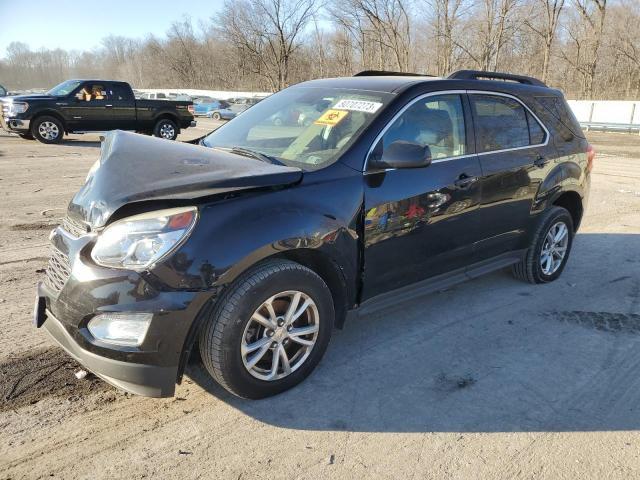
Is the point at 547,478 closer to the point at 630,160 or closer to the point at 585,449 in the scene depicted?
the point at 585,449

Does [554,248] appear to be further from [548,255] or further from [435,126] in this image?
[435,126]

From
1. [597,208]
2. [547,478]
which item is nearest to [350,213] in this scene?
[547,478]

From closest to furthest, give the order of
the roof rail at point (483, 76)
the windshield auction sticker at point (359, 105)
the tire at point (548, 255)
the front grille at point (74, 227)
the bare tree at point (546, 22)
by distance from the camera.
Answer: the front grille at point (74, 227) → the windshield auction sticker at point (359, 105) → the roof rail at point (483, 76) → the tire at point (548, 255) → the bare tree at point (546, 22)

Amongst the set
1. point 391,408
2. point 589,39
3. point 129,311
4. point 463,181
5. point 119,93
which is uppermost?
point 589,39

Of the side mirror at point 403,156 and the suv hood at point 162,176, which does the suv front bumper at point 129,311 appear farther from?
the side mirror at point 403,156

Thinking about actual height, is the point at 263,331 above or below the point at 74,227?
below

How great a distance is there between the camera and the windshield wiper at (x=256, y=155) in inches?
130

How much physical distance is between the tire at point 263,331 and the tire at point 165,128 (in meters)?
14.8

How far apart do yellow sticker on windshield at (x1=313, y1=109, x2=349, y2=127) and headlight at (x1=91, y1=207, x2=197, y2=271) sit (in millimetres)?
1387

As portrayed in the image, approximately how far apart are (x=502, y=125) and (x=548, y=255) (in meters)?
1.52

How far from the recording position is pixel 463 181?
12.4 feet

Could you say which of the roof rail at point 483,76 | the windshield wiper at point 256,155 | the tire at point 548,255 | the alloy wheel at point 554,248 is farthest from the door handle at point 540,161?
the windshield wiper at point 256,155

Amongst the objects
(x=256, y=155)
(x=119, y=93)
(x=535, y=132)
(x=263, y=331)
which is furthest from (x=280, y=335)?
(x=119, y=93)

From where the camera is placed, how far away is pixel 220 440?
2.68 m
